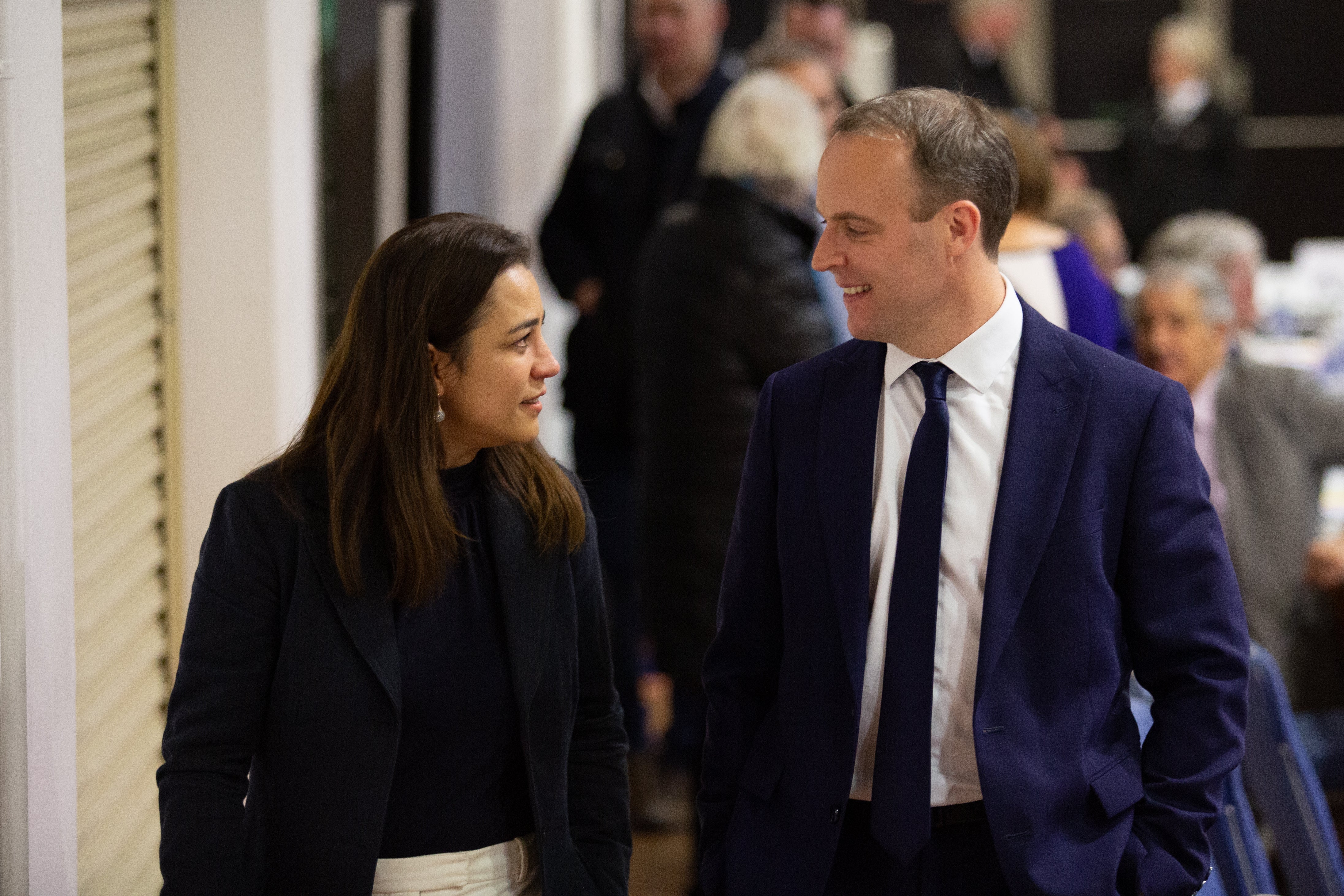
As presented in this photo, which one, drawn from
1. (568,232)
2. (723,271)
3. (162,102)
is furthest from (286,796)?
(568,232)

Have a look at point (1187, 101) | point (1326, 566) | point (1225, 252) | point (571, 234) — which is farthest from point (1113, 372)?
point (1187, 101)

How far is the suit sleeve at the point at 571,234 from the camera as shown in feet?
14.1

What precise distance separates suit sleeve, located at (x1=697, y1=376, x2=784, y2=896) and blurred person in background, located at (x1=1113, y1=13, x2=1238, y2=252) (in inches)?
267

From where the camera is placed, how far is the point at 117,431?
233cm

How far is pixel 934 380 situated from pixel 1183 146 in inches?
276

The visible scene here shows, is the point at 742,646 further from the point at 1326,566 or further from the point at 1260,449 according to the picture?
the point at 1326,566

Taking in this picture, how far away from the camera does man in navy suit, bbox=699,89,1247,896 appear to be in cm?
159

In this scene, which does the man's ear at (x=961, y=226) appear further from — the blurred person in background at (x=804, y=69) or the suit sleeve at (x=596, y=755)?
the blurred person in background at (x=804, y=69)

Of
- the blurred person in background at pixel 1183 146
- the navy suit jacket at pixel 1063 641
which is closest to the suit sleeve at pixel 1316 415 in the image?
the navy suit jacket at pixel 1063 641

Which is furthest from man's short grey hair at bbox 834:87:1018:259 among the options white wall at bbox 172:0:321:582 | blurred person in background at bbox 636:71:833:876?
blurred person in background at bbox 636:71:833:876

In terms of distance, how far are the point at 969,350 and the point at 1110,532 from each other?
27 cm

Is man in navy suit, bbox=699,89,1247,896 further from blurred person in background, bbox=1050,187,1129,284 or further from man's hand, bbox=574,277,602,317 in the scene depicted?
blurred person in background, bbox=1050,187,1129,284

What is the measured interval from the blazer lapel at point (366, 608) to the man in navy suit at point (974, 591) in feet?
1.54

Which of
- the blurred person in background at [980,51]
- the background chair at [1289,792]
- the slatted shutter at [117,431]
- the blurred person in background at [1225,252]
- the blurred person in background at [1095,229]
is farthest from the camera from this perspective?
the blurred person in background at [980,51]
